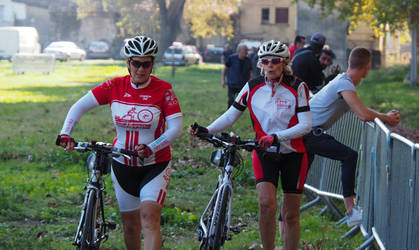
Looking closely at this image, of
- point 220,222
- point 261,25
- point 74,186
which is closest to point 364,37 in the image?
point 261,25

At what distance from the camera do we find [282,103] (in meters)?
6.38

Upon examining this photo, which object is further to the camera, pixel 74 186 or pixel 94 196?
pixel 74 186

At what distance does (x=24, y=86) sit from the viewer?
30.9 m

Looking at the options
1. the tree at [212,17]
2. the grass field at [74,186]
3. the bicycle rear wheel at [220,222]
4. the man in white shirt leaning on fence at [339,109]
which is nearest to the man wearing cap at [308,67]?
the grass field at [74,186]

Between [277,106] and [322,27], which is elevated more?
[322,27]

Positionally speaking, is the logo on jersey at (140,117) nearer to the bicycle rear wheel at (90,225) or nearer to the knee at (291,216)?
the bicycle rear wheel at (90,225)

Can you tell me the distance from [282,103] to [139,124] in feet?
4.35

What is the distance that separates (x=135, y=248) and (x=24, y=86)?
26.0m

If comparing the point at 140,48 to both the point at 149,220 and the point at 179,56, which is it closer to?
the point at 149,220

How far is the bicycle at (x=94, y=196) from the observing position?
555 centimetres

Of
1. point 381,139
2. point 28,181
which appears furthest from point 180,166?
point 381,139

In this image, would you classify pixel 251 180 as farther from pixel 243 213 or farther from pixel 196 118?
pixel 196 118

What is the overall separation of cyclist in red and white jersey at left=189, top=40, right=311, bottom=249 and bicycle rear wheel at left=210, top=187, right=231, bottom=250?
0.50 meters

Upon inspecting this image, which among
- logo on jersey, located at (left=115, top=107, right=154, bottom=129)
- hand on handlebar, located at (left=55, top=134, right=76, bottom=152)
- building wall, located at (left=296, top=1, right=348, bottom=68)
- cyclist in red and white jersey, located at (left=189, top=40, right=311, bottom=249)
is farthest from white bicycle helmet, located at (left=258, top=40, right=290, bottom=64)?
building wall, located at (left=296, top=1, right=348, bottom=68)
